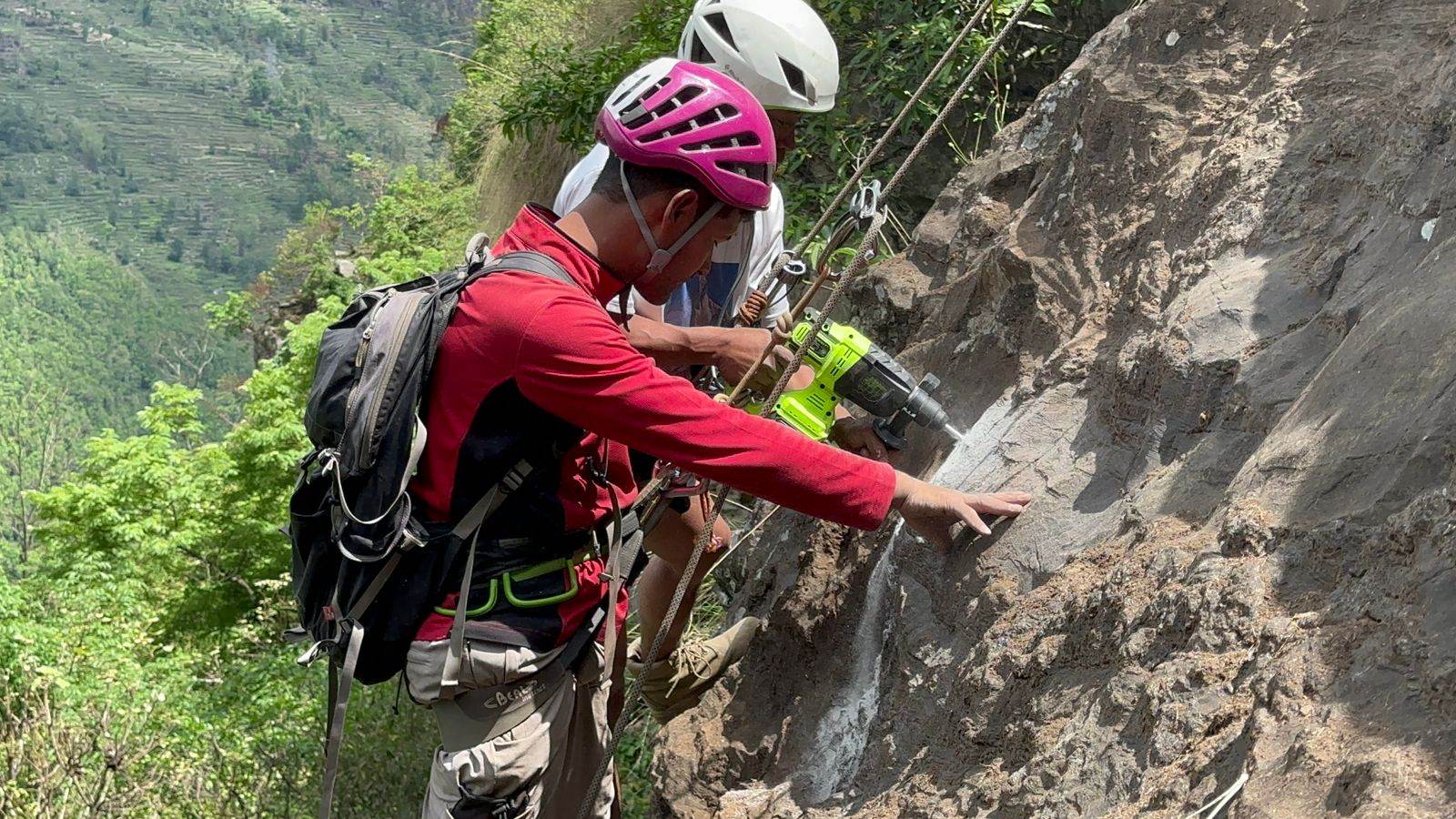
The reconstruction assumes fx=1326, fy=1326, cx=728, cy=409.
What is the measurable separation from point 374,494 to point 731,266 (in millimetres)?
1621

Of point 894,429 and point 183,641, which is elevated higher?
point 894,429

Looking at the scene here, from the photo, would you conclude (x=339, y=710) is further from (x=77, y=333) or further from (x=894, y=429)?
(x=77, y=333)

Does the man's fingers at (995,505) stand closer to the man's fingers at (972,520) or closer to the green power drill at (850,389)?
the man's fingers at (972,520)

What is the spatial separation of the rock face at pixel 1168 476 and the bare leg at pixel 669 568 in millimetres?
265

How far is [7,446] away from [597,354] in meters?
53.4

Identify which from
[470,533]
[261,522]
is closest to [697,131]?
[470,533]

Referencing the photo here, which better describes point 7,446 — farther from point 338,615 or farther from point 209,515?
point 338,615

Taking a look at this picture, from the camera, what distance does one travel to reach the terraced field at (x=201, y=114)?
105 meters

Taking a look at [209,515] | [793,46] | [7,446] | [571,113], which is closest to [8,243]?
[7,446]

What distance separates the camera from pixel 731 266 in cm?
407

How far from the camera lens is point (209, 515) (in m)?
17.2

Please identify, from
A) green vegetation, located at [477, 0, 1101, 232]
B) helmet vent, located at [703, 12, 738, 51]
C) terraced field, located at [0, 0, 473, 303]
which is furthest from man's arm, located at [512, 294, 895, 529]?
terraced field, located at [0, 0, 473, 303]

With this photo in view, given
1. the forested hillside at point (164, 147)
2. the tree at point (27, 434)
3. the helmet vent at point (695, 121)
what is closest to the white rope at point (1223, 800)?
the helmet vent at point (695, 121)

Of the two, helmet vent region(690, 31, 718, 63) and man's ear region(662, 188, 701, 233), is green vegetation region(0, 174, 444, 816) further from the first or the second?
man's ear region(662, 188, 701, 233)
